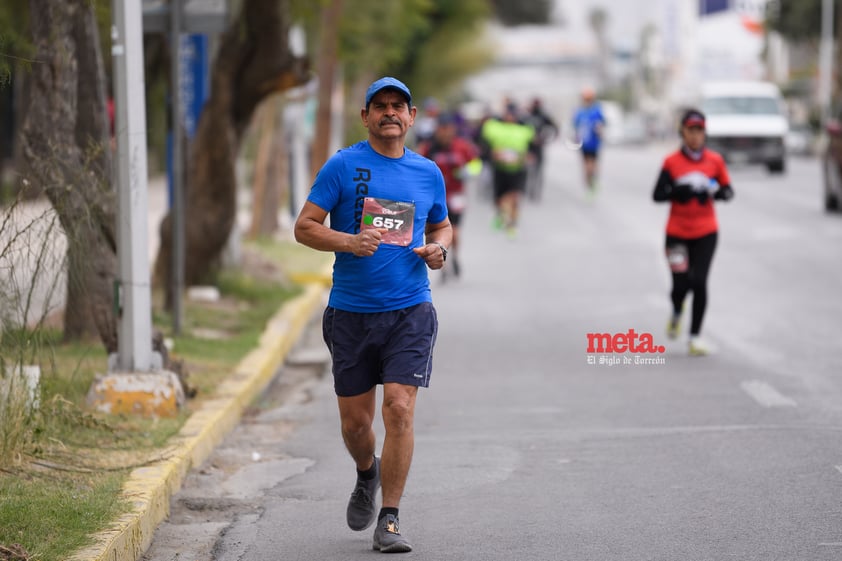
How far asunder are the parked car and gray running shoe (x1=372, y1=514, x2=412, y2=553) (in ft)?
63.2

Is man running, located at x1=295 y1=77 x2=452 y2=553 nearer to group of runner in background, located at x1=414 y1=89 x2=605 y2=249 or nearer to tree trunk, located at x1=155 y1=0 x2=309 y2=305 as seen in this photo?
tree trunk, located at x1=155 y1=0 x2=309 y2=305

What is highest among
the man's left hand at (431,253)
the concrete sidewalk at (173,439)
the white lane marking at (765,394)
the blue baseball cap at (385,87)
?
the blue baseball cap at (385,87)

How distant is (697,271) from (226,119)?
465cm

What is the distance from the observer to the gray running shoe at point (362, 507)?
661 centimetres

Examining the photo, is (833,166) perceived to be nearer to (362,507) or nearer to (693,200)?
(693,200)

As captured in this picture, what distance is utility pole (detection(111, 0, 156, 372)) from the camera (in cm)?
905

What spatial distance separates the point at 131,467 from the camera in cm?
755

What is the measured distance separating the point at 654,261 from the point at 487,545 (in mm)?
13486

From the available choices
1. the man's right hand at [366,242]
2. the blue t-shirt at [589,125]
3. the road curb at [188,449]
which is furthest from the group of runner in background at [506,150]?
the man's right hand at [366,242]

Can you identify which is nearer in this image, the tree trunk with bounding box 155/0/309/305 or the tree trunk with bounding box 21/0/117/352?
the tree trunk with bounding box 21/0/117/352

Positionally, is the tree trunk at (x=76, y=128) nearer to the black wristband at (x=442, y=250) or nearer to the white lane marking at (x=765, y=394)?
the black wristband at (x=442, y=250)

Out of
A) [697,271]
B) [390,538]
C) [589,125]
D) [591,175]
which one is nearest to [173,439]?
[390,538]

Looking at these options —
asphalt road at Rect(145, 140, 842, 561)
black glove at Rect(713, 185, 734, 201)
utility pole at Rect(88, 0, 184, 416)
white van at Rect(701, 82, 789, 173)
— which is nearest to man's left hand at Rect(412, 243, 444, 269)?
asphalt road at Rect(145, 140, 842, 561)

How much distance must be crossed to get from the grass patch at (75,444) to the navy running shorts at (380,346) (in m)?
1.15
